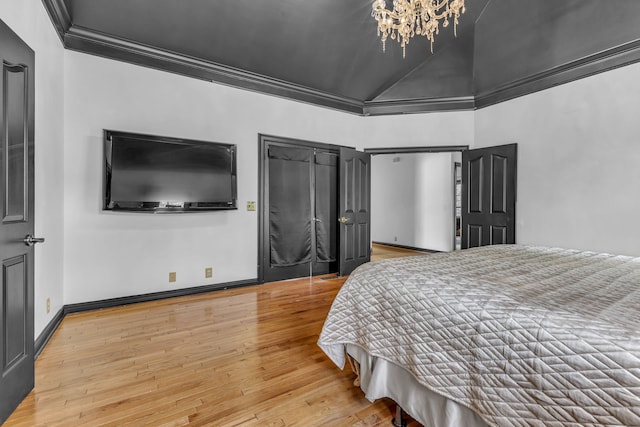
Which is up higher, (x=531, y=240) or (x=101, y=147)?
(x=101, y=147)

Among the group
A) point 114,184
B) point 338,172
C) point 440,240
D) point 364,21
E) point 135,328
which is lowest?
point 135,328

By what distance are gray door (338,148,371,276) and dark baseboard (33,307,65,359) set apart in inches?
132

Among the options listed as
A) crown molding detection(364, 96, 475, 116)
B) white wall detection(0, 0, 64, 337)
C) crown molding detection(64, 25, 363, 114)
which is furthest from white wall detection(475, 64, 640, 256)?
white wall detection(0, 0, 64, 337)

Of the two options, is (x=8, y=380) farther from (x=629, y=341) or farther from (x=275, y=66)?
(x=275, y=66)

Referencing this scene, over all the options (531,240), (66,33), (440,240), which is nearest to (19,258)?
(66,33)

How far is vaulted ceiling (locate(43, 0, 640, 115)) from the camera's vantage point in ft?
10.3

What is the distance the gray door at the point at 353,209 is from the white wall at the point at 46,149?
3332mm

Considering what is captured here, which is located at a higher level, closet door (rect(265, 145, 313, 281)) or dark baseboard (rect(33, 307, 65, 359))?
closet door (rect(265, 145, 313, 281))

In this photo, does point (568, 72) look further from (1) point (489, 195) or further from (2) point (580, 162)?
(1) point (489, 195)

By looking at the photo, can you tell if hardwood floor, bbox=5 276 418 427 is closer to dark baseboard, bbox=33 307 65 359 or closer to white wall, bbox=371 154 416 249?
dark baseboard, bbox=33 307 65 359

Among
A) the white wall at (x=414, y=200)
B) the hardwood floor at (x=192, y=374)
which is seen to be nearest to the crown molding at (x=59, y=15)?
the hardwood floor at (x=192, y=374)

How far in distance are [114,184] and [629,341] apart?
3.87 m

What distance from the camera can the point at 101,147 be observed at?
10.5 ft

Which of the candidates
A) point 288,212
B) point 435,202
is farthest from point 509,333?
point 435,202
